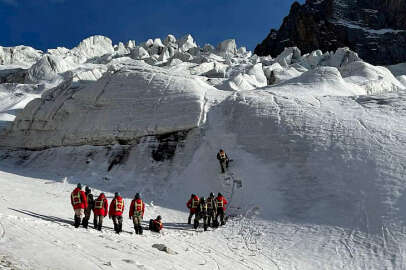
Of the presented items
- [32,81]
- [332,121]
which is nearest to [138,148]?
[332,121]

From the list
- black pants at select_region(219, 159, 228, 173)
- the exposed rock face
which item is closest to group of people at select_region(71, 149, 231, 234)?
black pants at select_region(219, 159, 228, 173)

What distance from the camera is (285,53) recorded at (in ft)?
272

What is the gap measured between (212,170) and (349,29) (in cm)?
12132

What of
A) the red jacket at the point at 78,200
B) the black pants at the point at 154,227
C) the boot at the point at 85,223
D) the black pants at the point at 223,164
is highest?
the black pants at the point at 223,164

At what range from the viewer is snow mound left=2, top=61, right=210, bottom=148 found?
25.2 meters

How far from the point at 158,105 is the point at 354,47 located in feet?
367

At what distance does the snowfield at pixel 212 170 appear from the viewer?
1212 centimetres

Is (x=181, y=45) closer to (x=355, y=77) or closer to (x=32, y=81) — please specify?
(x=32, y=81)

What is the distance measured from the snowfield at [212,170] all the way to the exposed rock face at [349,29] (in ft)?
312

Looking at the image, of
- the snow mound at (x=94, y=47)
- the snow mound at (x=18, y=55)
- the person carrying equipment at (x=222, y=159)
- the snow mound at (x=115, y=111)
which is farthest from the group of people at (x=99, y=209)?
the snow mound at (x=94, y=47)

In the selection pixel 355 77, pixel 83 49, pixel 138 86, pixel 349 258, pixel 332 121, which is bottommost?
pixel 349 258

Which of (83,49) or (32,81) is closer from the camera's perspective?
(32,81)

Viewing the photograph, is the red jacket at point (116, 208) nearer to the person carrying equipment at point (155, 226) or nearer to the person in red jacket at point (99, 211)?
→ the person in red jacket at point (99, 211)

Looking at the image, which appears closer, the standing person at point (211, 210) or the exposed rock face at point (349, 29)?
the standing person at point (211, 210)
